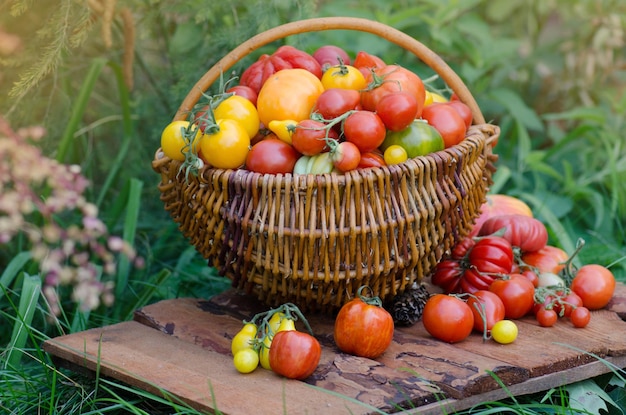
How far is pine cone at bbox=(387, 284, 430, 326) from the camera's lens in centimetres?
217

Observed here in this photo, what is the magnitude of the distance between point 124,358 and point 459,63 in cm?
272

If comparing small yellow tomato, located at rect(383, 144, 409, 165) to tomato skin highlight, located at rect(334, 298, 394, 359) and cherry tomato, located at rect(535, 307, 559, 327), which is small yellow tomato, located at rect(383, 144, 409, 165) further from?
cherry tomato, located at rect(535, 307, 559, 327)

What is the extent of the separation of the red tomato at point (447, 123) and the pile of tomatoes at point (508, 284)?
0.40m

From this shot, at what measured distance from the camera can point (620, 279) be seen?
110 inches

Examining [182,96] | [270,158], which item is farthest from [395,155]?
[182,96]

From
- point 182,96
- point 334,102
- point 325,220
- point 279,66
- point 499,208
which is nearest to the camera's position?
point 325,220

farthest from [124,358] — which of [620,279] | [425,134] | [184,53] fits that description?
[620,279]

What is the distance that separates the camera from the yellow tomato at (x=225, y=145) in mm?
1909

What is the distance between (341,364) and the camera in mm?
1895

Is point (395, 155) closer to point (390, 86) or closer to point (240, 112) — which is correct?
point (390, 86)

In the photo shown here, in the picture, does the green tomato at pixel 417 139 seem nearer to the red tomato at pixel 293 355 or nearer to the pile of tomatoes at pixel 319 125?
the pile of tomatoes at pixel 319 125

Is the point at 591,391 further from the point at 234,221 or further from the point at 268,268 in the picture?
the point at 234,221

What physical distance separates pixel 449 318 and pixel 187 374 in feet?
2.49

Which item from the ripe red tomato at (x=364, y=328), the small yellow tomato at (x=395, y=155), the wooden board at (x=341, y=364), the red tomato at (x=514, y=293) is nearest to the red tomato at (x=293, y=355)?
the wooden board at (x=341, y=364)
